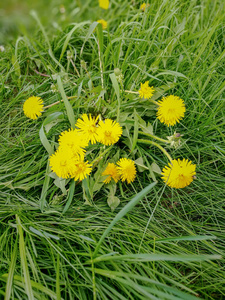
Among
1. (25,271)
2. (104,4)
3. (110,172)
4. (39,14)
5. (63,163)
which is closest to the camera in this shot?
(25,271)

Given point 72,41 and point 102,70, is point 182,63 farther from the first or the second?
point 72,41

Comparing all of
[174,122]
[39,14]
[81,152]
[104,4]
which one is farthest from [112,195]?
[39,14]

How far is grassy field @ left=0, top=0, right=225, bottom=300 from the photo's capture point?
837 millimetres

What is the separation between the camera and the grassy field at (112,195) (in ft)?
2.75

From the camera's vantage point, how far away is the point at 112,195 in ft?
3.43

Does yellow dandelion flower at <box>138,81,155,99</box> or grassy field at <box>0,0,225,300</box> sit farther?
yellow dandelion flower at <box>138,81,155,99</box>

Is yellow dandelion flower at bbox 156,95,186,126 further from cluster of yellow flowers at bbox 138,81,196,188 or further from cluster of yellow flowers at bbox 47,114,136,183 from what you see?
cluster of yellow flowers at bbox 47,114,136,183

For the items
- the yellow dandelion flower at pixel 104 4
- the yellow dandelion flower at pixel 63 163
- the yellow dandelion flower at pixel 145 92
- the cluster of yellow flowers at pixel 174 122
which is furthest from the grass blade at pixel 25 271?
the yellow dandelion flower at pixel 104 4

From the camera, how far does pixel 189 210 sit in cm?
110

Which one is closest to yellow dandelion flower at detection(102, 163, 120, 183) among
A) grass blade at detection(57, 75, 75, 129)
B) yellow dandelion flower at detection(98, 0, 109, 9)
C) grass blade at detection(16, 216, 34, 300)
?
grass blade at detection(57, 75, 75, 129)

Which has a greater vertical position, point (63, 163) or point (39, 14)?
point (39, 14)

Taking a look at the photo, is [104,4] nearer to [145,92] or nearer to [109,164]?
[145,92]

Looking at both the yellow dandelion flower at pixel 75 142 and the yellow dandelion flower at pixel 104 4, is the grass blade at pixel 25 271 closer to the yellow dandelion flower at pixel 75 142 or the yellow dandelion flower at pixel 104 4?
the yellow dandelion flower at pixel 75 142

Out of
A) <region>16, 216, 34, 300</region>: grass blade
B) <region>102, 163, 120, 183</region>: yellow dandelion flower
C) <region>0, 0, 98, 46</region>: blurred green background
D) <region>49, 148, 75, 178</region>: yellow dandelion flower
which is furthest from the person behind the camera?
<region>0, 0, 98, 46</region>: blurred green background
